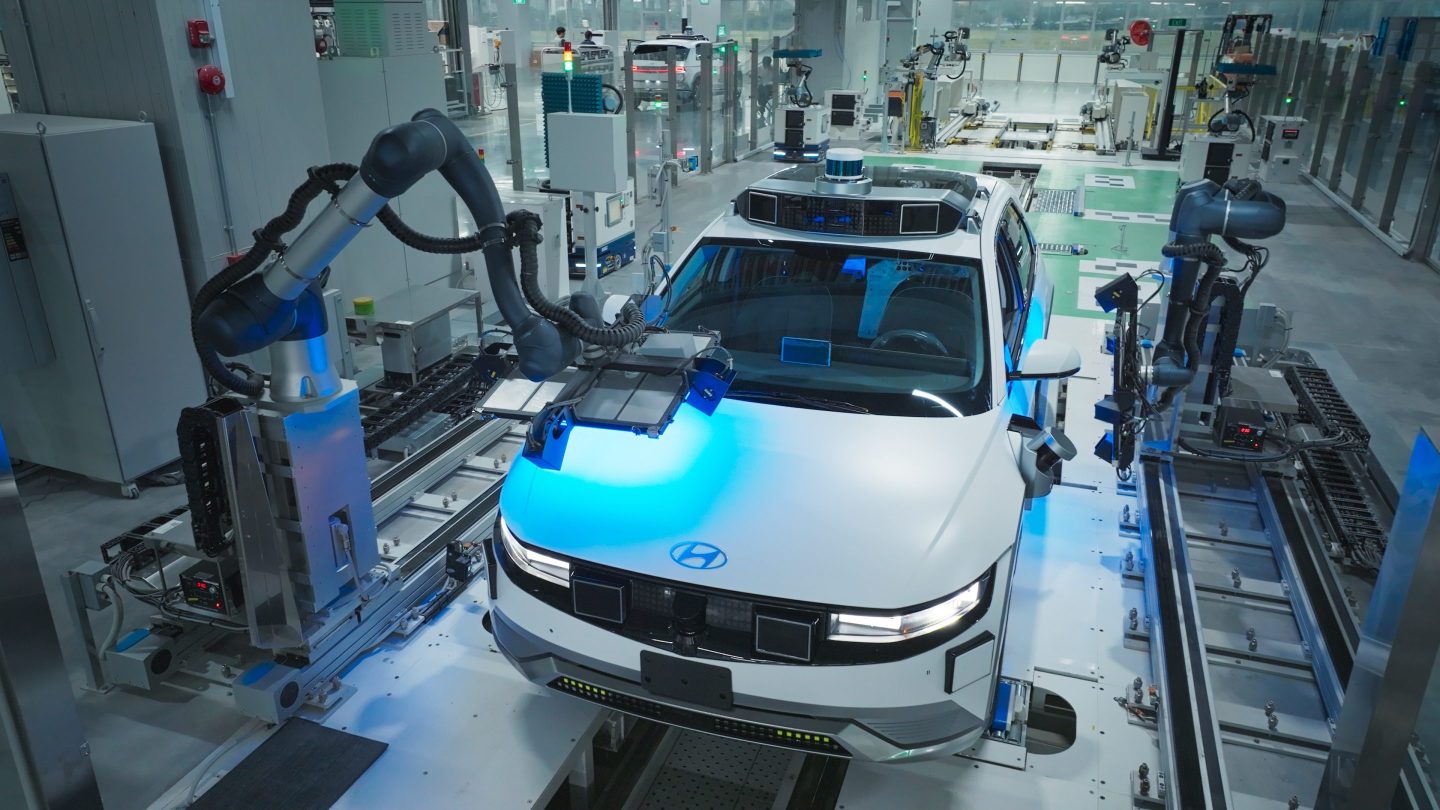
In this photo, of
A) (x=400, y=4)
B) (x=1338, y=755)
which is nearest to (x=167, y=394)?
(x=400, y=4)

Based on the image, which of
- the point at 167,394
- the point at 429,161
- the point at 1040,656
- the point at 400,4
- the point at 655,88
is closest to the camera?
the point at 429,161

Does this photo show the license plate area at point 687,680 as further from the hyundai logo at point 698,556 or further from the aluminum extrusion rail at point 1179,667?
the aluminum extrusion rail at point 1179,667

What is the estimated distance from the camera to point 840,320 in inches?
164

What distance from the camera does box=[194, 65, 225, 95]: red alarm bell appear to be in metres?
5.64

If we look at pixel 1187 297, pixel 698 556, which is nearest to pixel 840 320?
pixel 698 556

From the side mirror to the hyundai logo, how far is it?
154cm

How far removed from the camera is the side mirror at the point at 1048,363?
3.76 m

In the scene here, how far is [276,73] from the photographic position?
618cm

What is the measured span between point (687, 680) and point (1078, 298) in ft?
23.7

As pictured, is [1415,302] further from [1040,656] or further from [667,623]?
[667,623]

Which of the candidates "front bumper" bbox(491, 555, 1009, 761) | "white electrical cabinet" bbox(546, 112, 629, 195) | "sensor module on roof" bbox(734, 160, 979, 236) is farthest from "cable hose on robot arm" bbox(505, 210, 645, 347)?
"white electrical cabinet" bbox(546, 112, 629, 195)

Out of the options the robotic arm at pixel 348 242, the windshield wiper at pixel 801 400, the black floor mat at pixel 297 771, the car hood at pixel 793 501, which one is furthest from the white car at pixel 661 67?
the black floor mat at pixel 297 771

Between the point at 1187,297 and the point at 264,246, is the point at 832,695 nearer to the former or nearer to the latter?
the point at 264,246

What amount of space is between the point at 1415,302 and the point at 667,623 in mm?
A: 9660
